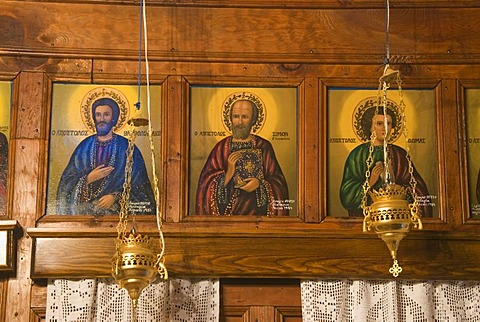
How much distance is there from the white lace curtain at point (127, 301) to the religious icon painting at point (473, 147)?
132 cm

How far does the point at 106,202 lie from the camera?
5.13 metres

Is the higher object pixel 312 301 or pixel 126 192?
pixel 126 192

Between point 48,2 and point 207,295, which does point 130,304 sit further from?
point 48,2

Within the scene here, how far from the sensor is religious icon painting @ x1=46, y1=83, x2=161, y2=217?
5125 mm

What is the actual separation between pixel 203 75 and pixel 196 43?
0.17 metres

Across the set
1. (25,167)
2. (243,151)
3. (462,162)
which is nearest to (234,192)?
(243,151)

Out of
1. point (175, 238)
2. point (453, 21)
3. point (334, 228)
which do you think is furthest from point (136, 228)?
point (453, 21)

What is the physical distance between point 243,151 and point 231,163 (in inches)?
3.4

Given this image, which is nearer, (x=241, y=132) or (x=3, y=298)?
(x=3, y=298)

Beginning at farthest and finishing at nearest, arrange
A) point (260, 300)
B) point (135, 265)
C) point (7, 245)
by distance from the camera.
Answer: point (260, 300) < point (7, 245) < point (135, 265)

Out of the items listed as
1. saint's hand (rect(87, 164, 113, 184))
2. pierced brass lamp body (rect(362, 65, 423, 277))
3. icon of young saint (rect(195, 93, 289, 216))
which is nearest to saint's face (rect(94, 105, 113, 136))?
saint's hand (rect(87, 164, 113, 184))

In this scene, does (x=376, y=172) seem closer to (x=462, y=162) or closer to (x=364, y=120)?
(x=364, y=120)

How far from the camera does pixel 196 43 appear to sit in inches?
210

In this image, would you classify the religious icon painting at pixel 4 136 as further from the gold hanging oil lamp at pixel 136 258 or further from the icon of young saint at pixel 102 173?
the gold hanging oil lamp at pixel 136 258
